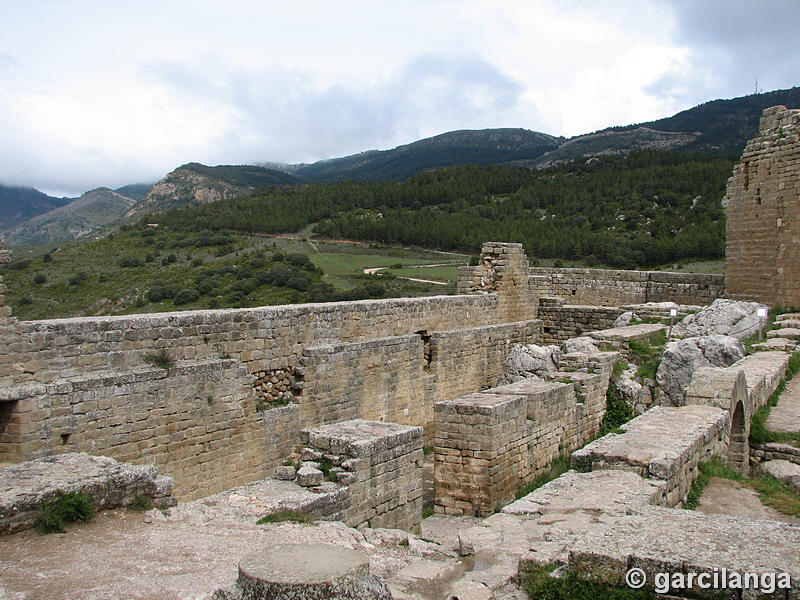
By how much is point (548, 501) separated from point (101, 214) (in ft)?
347

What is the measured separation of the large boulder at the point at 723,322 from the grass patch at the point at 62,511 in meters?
10.7

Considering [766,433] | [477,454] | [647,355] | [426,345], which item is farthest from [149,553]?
[647,355]

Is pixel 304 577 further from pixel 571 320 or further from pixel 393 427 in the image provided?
pixel 571 320

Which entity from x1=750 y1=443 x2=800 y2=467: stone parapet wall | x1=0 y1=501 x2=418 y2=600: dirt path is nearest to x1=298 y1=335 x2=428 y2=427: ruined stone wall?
x1=0 y1=501 x2=418 y2=600: dirt path

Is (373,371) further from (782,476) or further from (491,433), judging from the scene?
(782,476)

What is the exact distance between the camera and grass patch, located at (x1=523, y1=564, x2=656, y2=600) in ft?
12.5

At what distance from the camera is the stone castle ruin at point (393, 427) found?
4707 millimetres

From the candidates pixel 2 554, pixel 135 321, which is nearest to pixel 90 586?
pixel 2 554

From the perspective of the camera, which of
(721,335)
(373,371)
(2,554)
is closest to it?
(2,554)

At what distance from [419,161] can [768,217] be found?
114848 mm

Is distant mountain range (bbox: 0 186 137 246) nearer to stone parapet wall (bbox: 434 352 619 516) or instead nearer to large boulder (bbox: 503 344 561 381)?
large boulder (bbox: 503 344 561 381)

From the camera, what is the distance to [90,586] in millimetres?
3705

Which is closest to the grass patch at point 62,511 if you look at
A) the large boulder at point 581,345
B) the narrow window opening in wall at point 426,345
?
the narrow window opening in wall at point 426,345

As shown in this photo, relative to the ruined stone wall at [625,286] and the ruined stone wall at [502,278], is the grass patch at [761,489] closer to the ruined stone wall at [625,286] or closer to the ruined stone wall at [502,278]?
the ruined stone wall at [502,278]
